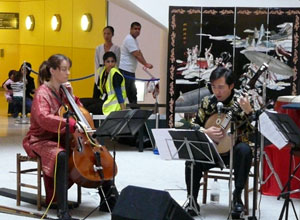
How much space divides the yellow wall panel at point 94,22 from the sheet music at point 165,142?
27.7 ft

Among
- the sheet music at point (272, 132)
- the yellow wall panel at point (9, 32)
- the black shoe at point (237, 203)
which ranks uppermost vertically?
the yellow wall panel at point (9, 32)

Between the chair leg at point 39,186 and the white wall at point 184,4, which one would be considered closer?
the chair leg at point 39,186

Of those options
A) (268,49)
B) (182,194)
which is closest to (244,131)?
(182,194)

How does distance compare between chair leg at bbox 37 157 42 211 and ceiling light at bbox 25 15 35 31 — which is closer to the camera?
chair leg at bbox 37 157 42 211

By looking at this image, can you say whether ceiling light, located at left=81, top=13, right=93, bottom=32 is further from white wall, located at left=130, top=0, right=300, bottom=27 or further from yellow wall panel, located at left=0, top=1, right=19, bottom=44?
yellow wall panel, located at left=0, top=1, right=19, bottom=44

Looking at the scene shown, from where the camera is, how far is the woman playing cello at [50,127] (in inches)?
233

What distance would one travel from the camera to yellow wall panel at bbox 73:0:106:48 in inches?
559

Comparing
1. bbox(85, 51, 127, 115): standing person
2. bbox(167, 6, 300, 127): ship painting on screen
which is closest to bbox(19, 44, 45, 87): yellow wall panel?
bbox(85, 51, 127, 115): standing person

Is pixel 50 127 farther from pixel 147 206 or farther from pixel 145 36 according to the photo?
pixel 145 36

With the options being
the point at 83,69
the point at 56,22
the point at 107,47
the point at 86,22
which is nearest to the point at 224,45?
the point at 107,47

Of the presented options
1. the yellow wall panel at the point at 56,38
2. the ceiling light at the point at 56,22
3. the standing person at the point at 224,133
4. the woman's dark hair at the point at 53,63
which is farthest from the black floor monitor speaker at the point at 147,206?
the ceiling light at the point at 56,22

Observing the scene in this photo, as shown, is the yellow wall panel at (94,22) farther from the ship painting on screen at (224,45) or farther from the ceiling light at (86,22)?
the ship painting on screen at (224,45)

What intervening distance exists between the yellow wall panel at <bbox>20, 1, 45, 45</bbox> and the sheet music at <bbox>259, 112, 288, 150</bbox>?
12.4 m

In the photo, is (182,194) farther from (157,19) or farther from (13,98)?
(13,98)
